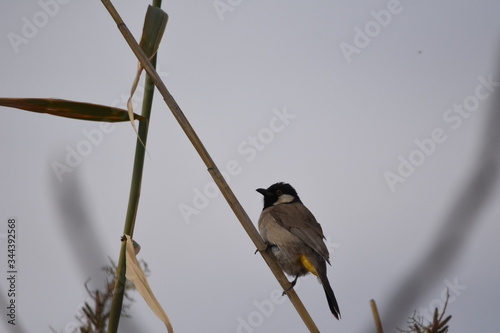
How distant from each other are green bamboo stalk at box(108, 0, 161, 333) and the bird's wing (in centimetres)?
212

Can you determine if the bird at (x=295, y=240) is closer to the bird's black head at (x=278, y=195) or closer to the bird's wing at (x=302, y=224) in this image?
the bird's wing at (x=302, y=224)

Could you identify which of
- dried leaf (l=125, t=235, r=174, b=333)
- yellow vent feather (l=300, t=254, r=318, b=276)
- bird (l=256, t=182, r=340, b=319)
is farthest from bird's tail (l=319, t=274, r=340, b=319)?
dried leaf (l=125, t=235, r=174, b=333)

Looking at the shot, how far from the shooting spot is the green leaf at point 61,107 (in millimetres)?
1876

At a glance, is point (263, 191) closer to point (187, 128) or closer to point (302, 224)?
point (302, 224)

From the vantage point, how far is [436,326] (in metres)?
1.16

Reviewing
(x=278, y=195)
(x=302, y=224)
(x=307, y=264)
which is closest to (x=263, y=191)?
(x=278, y=195)

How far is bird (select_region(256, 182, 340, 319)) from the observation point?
3.80 meters

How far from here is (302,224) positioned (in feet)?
13.5

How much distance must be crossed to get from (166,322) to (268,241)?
2392 mm

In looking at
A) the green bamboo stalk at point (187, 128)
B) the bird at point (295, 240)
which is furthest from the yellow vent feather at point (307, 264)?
the green bamboo stalk at point (187, 128)

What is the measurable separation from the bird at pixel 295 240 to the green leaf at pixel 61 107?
2.09 metres

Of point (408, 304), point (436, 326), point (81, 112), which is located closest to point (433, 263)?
point (408, 304)

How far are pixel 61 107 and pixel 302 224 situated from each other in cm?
257

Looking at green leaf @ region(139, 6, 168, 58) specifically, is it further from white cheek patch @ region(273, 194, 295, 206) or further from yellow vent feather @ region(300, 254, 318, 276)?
white cheek patch @ region(273, 194, 295, 206)
